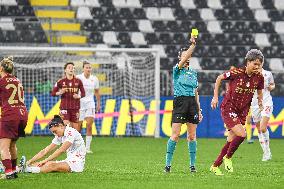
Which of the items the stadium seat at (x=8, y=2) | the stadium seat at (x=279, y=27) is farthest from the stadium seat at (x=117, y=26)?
the stadium seat at (x=279, y=27)

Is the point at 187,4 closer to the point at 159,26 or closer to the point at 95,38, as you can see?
the point at 159,26

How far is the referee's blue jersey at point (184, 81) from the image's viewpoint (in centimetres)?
1350

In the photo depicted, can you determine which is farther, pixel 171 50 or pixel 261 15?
pixel 261 15

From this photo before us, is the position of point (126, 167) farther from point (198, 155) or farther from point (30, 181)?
point (198, 155)

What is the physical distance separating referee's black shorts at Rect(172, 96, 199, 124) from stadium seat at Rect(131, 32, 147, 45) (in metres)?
19.5

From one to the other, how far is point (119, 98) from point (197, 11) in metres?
8.77

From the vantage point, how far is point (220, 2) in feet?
114

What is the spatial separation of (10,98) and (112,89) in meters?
15.4

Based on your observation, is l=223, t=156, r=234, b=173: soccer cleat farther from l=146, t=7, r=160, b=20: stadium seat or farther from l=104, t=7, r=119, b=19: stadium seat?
l=146, t=7, r=160, b=20: stadium seat

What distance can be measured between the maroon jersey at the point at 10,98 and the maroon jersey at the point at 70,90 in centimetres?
659

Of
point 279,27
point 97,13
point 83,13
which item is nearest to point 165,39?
point 97,13

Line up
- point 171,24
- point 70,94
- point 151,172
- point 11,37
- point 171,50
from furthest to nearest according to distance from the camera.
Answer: point 171,24 < point 171,50 < point 11,37 < point 70,94 < point 151,172

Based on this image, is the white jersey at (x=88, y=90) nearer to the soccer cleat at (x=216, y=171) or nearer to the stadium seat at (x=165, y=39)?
the soccer cleat at (x=216, y=171)

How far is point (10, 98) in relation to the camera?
12320mm
